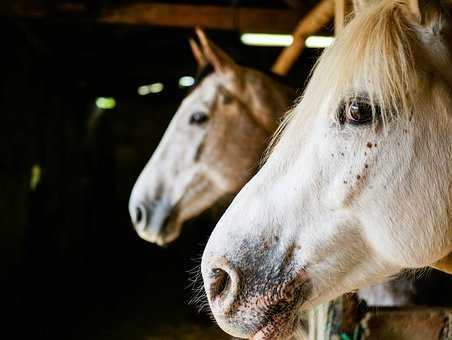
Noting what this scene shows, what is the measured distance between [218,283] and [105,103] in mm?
11471

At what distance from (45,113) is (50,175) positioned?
3.42ft

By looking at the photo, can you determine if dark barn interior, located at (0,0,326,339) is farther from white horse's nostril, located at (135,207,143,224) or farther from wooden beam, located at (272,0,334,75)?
white horse's nostril, located at (135,207,143,224)

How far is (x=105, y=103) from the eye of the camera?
12203mm

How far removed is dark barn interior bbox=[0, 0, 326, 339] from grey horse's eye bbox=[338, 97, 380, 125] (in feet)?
6.42

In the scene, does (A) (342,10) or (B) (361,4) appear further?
(A) (342,10)

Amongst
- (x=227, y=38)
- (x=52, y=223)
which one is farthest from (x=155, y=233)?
(x=52, y=223)

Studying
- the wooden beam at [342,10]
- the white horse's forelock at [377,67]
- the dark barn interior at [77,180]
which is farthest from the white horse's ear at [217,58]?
the white horse's forelock at [377,67]

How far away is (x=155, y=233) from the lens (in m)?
2.96

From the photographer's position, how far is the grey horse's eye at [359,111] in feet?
3.94

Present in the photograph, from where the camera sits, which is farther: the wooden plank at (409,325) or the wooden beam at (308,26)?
the wooden beam at (308,26)

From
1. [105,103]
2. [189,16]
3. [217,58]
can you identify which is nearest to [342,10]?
[217,58]

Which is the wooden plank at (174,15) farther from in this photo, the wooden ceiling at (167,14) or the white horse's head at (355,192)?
the white horse's head at (355,192)

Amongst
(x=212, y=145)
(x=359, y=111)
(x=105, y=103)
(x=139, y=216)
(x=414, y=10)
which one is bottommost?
(x=139, y=216)

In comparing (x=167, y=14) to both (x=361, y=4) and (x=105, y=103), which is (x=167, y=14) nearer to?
(x=361, y=4)
